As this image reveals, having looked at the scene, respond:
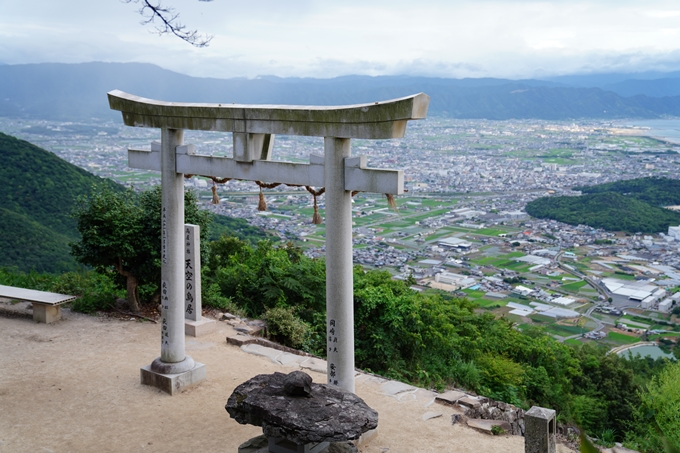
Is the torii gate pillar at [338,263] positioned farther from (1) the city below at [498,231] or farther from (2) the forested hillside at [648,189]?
(2) the forested hillside at [648,189]

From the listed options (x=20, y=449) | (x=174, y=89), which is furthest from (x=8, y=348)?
(x=174, y=89)

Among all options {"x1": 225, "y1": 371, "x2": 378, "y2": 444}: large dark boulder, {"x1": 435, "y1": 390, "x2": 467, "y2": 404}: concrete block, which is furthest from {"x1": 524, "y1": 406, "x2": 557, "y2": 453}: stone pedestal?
{"x1": 435, "y1": 390, "x2": 467, "y2": 404}: concrete block

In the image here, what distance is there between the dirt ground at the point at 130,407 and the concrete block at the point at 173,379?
0.09 m

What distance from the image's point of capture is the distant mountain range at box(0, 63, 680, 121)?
61.1m

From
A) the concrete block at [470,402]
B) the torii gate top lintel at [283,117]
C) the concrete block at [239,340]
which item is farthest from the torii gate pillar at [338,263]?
the concrete block at [239,340]

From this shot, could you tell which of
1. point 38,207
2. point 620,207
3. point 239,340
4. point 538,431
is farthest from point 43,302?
point 620,207

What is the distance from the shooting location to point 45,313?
10.0 metres

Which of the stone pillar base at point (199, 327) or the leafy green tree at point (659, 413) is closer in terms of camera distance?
the leafy green tree at point (659, 413)

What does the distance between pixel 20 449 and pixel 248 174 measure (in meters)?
3.46

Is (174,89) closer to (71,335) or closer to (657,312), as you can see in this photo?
(657,312)

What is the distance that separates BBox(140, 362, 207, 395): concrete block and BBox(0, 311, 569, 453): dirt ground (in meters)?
0.09

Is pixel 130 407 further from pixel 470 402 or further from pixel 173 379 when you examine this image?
pixel 470 402

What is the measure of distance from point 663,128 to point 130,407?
78.6 m

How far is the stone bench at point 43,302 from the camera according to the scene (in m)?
9.91
